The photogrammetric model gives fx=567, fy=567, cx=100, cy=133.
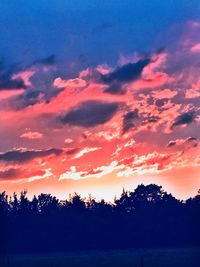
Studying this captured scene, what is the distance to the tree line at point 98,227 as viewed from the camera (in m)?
116

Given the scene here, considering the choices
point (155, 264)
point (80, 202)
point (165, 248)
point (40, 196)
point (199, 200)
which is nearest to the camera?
point (155, 264)

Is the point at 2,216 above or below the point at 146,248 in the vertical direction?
above

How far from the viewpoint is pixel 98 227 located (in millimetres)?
119750

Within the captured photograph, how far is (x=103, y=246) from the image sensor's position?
381 ft

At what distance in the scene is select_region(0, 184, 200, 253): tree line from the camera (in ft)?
379

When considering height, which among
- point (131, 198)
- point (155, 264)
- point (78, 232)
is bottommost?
point (155, 264)

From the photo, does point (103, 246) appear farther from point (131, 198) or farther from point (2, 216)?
point (131, 198)

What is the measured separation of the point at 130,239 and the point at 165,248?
839 centimetres

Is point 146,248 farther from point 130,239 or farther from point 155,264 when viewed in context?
point 155,264

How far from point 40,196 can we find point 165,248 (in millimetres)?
47206

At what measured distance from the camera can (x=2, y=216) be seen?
4560 inches

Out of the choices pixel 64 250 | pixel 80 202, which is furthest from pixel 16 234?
pixel 80 202

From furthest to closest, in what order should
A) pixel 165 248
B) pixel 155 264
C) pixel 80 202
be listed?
pixel 80 202
pixel 165 248
pixel 155 264

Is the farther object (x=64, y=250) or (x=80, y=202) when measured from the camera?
(x=80, y=202)
